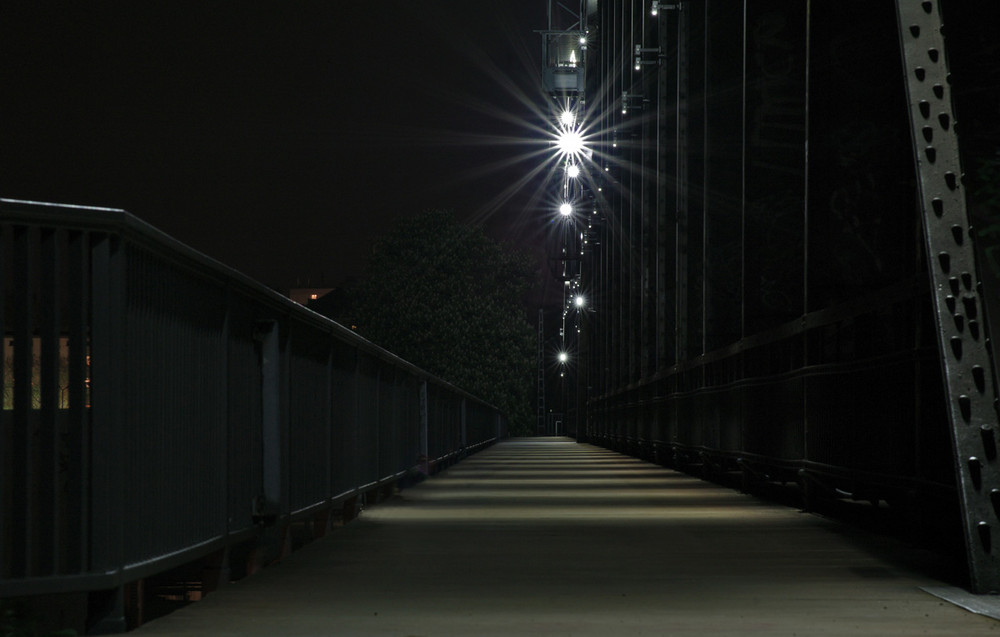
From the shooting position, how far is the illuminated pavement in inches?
261

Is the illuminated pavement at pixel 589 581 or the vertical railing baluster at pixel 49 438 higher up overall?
the vertical railing baluster at pixel 49 438

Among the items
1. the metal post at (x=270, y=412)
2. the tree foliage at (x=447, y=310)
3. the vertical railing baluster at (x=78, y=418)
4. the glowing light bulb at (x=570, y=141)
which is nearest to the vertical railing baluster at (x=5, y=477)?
the vertical railing baluster at (x=78, y=418)

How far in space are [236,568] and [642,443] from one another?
78.0 feet

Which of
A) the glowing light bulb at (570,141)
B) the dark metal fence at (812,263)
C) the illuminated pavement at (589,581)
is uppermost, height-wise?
the glowing light bulb at (570,141)

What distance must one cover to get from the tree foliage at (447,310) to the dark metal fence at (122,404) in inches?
2634

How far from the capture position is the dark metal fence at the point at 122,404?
19.4ft

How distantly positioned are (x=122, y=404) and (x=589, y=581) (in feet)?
10.2

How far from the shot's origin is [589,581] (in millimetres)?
8438

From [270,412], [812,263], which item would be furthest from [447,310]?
[270,412]

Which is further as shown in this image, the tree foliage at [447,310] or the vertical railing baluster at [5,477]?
the tree foliage at [447,310]

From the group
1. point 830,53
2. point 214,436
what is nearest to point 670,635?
point 214,436

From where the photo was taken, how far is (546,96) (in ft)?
271

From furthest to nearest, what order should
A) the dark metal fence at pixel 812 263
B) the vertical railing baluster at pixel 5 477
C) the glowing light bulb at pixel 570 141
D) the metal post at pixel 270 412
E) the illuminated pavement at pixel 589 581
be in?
1. the glowing light bulb at pixel 570 141
2. the metal post at pixel 270 412
3. the dark metal fence at pixel 812 263
4. the illuminated pavement at pixel 589 581
5. the vertical railing baluster at pixel 5 477

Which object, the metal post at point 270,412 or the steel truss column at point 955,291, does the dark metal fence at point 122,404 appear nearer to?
the metal post at point 270,412
